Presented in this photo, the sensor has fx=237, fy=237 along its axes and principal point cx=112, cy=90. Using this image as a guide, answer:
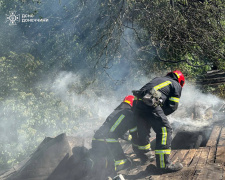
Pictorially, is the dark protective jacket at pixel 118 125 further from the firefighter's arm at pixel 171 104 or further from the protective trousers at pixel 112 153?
the firefighter's arm at pixel 171 104

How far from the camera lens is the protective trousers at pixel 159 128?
3.73 metres

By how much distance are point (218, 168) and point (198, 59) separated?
6134 mm

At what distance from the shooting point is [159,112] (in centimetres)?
389

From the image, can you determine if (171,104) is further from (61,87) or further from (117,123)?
(61,87)

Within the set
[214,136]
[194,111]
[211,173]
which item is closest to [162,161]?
Answer: [211,173]

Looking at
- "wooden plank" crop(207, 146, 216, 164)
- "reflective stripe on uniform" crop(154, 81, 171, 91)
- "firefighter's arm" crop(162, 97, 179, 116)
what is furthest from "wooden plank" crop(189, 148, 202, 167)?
"reflective stripe on uniform" crop(154, 81, 171, 91)

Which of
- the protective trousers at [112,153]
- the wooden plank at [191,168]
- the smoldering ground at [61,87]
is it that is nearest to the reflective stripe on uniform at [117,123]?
the protective trousers at [112,153]

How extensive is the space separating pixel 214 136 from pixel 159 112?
1450mm

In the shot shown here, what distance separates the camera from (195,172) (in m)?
3.41

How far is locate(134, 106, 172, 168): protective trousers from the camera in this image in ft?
12.2

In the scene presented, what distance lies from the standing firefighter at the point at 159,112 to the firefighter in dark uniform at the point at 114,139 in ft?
0.83

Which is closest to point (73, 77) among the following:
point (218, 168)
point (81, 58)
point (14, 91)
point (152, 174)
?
point (81, 58)

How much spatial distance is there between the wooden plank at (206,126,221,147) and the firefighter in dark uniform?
54.0 inches

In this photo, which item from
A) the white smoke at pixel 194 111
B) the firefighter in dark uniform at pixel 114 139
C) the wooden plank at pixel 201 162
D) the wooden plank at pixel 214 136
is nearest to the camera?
the wooden plank at pixel 201 162
